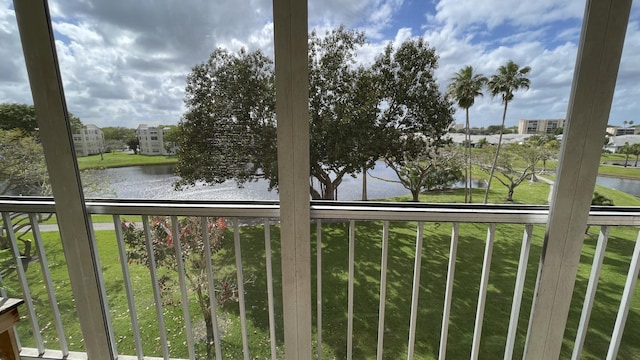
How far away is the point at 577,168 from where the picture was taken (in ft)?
3.61

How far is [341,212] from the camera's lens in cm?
129

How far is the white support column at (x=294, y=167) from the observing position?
3.62ft

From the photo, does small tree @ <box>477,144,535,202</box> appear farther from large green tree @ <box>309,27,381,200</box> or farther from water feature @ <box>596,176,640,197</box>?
large green tree @ <box>309,27,381,200</box>

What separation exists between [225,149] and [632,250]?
2172 millimetres

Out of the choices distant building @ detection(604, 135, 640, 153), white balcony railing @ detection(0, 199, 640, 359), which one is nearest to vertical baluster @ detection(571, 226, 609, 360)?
white balcony railing @ detection(0, 199, 640, 359)

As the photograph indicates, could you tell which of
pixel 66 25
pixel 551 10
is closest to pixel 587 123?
pixel 551 10

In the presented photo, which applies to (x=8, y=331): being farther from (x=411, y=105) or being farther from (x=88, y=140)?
(x=411, y=105)

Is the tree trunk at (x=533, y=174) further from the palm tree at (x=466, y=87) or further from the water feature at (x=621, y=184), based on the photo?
the palm tree at (x=466, y=87)

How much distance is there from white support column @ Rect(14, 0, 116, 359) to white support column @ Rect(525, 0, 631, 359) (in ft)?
7.76

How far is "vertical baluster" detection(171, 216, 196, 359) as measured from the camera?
1.42 metres

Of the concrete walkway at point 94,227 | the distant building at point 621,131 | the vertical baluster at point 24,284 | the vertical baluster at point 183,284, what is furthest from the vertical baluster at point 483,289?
the vertical baluster at point 24,284

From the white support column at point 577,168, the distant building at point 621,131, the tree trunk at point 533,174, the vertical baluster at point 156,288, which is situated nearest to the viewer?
the white support column at point 577,168

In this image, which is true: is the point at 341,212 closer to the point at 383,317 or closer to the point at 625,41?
the point at 383,317

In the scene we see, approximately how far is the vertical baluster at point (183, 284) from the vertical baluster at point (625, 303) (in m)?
2.33
